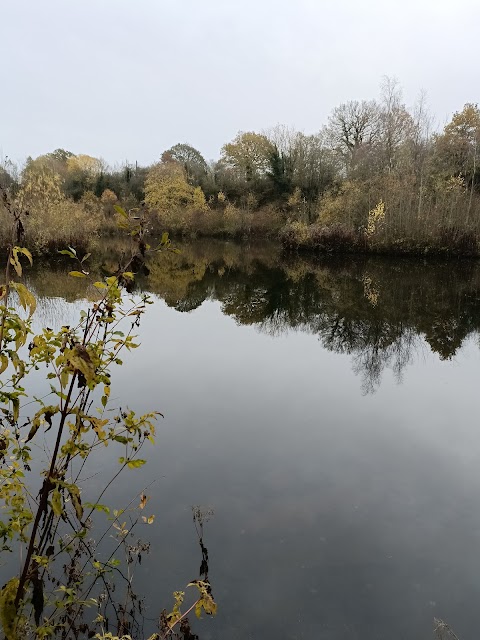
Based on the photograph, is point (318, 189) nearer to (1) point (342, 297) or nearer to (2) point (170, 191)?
(2) point (170, 191)

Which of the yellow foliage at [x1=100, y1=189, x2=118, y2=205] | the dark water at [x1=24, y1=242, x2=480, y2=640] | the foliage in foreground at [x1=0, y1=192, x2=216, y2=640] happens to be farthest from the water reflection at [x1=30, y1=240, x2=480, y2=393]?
the yellow foliage at [x1=100, y1=189, x2=118, y2=205]

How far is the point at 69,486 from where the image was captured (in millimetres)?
1724

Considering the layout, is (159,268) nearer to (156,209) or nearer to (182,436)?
(182,436)

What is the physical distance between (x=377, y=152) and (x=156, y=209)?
2384cm

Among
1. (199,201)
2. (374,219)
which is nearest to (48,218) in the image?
(374,219)

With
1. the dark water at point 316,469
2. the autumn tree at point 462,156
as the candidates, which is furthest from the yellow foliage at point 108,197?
the dark water at point 316,469

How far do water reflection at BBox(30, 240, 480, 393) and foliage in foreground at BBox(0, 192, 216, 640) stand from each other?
4051mm

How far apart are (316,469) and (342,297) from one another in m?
11.1

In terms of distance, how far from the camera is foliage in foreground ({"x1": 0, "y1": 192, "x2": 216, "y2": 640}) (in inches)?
68.4

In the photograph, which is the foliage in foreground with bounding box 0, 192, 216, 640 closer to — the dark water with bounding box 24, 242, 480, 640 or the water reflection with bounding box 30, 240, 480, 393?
the dark water with bounding box 24, 242, 480, 640

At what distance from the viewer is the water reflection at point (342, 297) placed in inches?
424

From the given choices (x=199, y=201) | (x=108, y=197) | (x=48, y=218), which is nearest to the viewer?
Result: (x=48, y=218)

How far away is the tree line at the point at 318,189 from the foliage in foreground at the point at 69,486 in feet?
22.7

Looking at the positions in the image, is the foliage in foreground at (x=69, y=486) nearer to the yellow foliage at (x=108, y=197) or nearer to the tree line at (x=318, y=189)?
the tree line at (x=318, y=189)
